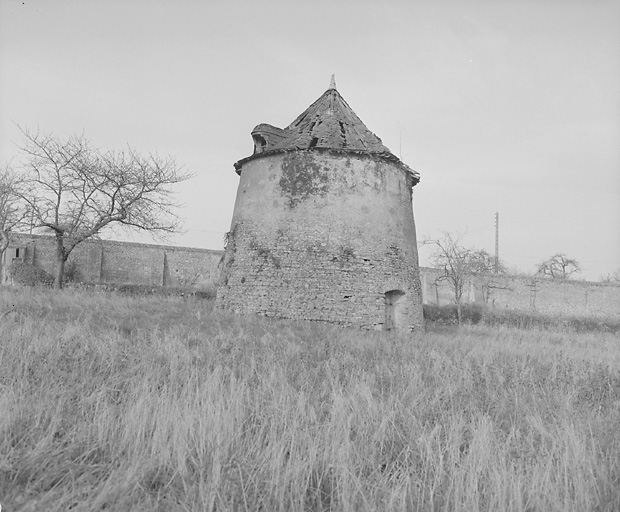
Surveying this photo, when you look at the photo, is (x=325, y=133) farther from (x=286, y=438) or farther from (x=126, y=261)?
(x=126, y=261)

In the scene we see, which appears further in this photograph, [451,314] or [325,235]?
[451,314]

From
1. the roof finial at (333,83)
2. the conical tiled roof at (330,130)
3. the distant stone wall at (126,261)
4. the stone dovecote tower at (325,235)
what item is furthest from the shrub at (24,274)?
the roof finial at (333,83)

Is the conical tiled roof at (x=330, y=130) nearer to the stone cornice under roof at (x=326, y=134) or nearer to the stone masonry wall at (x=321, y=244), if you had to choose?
the stone cornice under roof at (x=326, y=134)

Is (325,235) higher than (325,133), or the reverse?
(325,133)

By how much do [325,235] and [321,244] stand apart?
0.89 ft

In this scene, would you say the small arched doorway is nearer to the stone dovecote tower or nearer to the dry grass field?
Result: the stone dovecote tower

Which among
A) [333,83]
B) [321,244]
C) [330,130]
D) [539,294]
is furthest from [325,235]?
[539,294]

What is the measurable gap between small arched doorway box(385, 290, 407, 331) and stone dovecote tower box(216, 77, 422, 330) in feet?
0.10

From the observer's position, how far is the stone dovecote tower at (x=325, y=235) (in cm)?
1248

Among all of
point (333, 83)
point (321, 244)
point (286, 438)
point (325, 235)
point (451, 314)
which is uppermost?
point (333, 83)

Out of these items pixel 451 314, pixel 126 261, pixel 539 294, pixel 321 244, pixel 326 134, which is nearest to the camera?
pixel 321 244

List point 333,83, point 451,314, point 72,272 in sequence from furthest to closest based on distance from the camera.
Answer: point 72,272, point 451,314, point 333,83

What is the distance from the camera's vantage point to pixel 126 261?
102ft

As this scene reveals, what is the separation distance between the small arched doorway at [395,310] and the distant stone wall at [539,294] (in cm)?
2081
